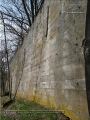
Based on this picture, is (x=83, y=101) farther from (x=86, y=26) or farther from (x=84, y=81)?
(x=86, y=26)

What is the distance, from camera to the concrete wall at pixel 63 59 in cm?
339

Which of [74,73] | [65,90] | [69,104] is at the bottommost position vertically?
[69,104]

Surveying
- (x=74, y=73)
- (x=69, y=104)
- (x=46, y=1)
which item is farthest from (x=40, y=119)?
(x=46, y=1)

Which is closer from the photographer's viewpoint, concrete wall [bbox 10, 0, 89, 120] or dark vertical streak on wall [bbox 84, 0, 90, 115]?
dark vertical streak on wall [bbox 84, 0, 90, 115]

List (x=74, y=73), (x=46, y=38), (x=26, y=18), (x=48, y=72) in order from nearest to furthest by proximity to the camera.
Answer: (x=74, y=73)
(x=48, y=72)
(x=46, y=38)
(x=26, y=18)

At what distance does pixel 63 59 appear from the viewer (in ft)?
13.3

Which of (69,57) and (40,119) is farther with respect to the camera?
(40,119)

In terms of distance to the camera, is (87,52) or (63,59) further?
(63,59)

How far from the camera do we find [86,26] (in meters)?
3.25

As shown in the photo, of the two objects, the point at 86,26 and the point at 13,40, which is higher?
the point at 13,40

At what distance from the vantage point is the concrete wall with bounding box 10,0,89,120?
134 inches

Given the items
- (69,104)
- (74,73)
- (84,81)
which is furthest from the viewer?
(69,104)

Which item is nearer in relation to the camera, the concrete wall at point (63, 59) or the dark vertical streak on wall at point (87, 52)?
the dark vertical streak on wall at point (87, 52)

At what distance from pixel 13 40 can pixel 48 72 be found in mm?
15103
